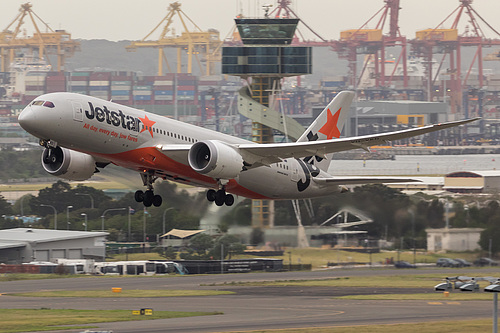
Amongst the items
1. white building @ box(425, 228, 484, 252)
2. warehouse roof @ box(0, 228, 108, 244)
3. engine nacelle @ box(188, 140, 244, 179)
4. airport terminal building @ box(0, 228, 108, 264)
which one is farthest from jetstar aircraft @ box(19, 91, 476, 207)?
warehouse roof @ box(0, 228, 108, 244)

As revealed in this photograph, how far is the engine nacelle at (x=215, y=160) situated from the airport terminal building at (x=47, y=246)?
50958 millimetres

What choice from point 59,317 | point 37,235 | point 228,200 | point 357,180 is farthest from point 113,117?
point 37,235

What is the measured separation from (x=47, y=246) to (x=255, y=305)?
37.0 m

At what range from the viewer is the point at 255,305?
67062 mm

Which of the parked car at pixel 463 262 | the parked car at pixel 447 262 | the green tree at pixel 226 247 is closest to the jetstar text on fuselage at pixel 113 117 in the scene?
the green tree at pixel 226 247

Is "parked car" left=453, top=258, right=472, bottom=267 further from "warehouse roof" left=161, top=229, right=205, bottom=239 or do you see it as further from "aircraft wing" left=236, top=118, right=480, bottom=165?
"aircraft wing" left=236, top=118, right=480, bottom=165

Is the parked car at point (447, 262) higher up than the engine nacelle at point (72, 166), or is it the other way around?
the engine nacelle at point (72, 166)

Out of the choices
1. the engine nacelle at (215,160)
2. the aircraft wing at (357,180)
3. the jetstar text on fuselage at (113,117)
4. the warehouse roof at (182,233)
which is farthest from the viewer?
the warehouse roof at (182,233)

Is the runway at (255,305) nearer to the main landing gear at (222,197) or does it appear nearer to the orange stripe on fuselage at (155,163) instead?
the main landing gear at (222,197)

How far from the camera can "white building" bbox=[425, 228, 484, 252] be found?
85.1 m

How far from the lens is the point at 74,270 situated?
9088 centimetres

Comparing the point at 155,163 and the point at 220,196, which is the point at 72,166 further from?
the point at 220,196

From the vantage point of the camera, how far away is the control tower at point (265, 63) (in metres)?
145

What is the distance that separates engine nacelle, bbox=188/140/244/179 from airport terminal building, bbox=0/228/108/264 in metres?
51.0
